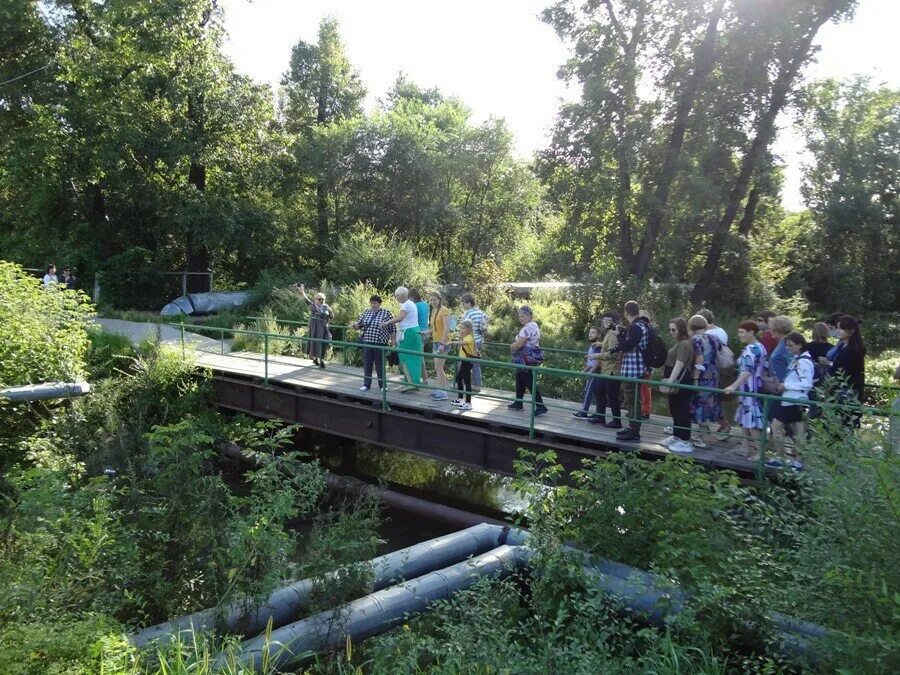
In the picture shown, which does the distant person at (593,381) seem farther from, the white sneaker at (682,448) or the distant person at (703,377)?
the white sneaker at (682,448)

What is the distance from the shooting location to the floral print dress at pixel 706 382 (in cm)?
870

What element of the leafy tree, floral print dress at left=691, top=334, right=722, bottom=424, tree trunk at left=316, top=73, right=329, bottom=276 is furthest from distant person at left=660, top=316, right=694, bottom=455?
the leafy tree

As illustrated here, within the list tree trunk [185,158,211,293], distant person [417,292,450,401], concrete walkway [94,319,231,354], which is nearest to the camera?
distant person [417,292,450,401]

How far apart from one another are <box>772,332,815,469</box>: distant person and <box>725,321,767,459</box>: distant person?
0.32m

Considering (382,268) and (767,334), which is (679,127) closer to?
(382,268)

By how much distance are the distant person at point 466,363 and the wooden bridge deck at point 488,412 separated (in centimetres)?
19

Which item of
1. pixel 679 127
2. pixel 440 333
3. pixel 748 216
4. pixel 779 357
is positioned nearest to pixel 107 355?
pixel 440 333

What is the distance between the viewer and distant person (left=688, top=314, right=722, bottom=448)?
866cm

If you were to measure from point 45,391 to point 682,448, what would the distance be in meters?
9.95

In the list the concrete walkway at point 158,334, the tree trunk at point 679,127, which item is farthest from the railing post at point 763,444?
the tree trunk at point 679,127

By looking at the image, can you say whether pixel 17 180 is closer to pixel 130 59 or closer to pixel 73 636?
pixel 130 59

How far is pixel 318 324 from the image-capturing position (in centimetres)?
1462

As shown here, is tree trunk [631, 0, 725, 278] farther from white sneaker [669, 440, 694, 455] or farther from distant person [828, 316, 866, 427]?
distant person [828, 316, 866, 427]

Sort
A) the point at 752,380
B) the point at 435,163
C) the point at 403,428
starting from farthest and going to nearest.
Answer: the point at 435,163 < the point at 403,428 < the point at 752,380
